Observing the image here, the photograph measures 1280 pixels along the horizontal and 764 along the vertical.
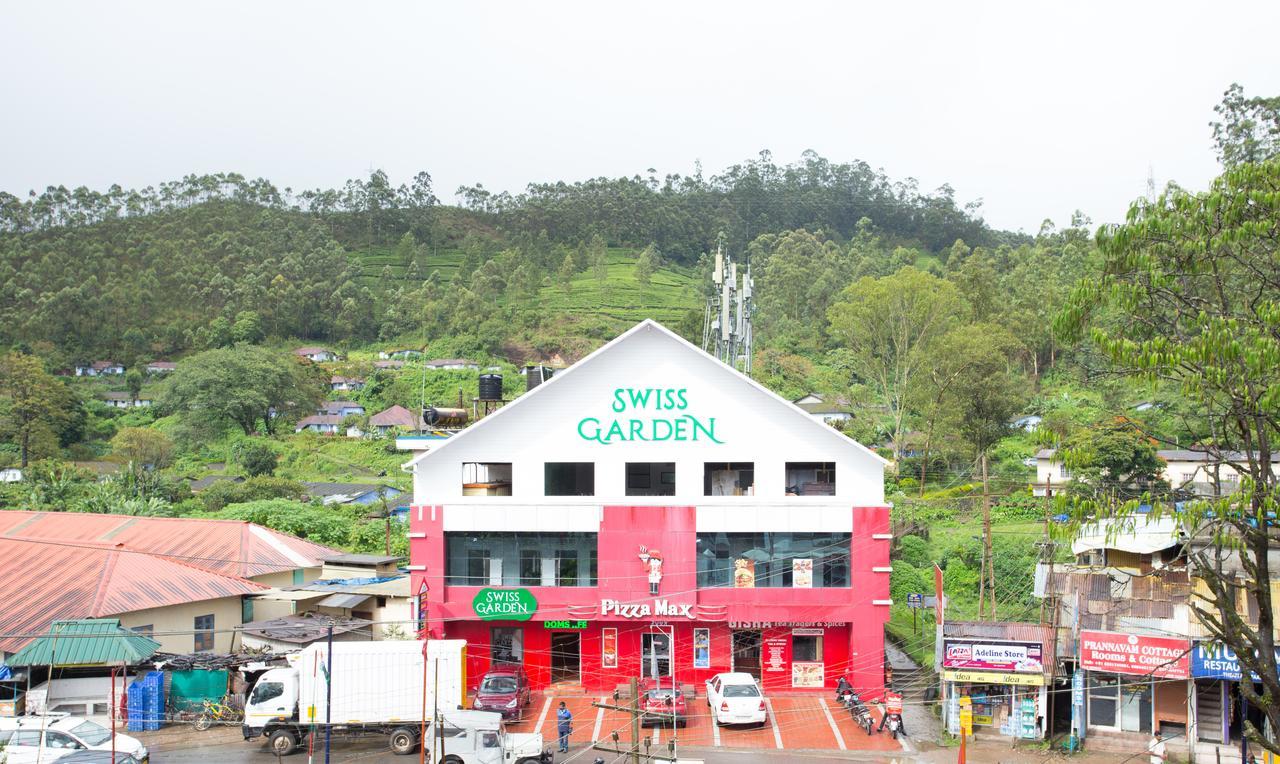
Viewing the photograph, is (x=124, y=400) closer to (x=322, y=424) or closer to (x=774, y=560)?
(x=322, y=424)

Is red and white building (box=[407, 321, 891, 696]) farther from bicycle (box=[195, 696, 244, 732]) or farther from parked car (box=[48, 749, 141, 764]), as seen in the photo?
parked car (box=[48, 749, 141, 764])

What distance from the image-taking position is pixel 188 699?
2750cm

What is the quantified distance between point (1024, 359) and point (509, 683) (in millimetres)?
60280

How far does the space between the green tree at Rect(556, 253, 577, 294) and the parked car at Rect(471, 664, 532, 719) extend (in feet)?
278

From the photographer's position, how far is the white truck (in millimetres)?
23703

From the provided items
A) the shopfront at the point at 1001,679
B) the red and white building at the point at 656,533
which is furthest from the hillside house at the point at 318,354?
the shopfront at the point at 1001,679

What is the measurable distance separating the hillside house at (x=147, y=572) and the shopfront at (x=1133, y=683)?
2257 centimetres

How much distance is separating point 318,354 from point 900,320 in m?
64.3

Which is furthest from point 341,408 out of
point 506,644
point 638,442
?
point 638,442

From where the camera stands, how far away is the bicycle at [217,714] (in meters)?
26.6

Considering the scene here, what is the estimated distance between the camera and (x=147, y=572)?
3183cm

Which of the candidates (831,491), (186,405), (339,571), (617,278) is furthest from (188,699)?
(617,278)

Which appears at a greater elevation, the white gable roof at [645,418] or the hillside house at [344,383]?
the hillside house at [344,383]

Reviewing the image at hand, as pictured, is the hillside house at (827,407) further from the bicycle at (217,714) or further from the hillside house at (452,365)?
the bicycle at (217,714)
